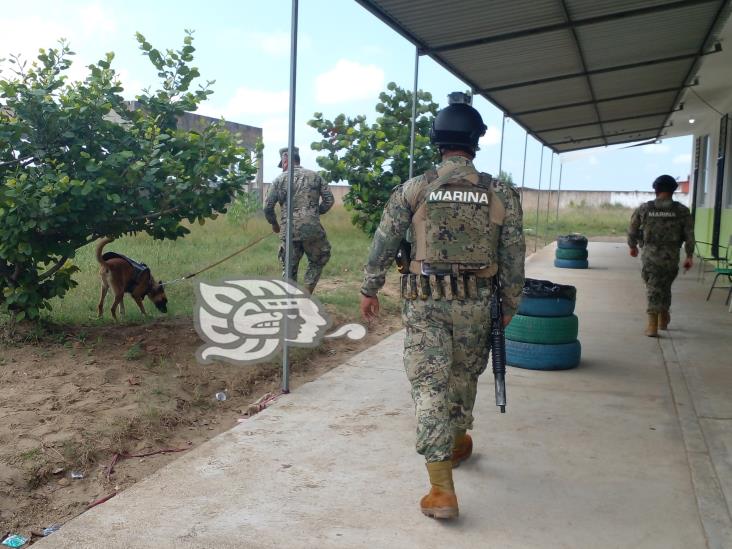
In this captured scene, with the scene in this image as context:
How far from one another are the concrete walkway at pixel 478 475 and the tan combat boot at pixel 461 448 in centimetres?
5

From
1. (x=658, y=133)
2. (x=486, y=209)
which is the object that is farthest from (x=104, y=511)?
(x=658, y=133)

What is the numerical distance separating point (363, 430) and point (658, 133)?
15.1m

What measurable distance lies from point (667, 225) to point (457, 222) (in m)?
4.14

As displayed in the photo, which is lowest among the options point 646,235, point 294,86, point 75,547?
point 75,547

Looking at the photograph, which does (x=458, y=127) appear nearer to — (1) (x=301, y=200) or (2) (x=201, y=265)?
(1) (x=301, y=200)

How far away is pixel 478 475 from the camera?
10.9ft

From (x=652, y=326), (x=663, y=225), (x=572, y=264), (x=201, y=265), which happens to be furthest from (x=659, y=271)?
(x=572, y=264)

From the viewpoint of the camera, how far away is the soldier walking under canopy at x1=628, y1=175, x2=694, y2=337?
6.22m

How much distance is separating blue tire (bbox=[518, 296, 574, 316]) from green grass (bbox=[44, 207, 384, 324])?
251 cm

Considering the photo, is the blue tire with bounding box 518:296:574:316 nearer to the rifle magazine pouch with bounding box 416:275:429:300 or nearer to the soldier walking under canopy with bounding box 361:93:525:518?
the soldier walking under canopy with bounding box 361:93:525:518

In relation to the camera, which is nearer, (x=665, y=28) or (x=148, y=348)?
(x=148, y=348)

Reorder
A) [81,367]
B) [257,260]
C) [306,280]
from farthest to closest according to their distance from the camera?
[257,260]
[306,280]
[81,367]

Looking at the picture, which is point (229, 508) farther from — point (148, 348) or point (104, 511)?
point (148, 348)

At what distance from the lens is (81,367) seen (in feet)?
16.2
